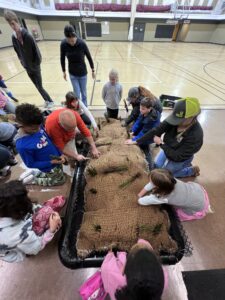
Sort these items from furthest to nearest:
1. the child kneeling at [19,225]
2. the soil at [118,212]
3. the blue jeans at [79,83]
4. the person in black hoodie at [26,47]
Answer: the blue jeans at [79,83] < the person in black hoodie at [26,47] < the soil at [118,212] < the child kneeling at [19,225]

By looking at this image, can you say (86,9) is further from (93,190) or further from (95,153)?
(93,190)

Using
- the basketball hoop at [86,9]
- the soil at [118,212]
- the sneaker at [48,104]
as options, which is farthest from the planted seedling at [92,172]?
the basketball hoop at [86,9]

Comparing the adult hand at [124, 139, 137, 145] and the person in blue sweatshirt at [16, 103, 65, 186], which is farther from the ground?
the person in blue sweatshirt at [16, 103, 65, 186]

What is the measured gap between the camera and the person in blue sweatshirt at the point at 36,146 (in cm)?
118

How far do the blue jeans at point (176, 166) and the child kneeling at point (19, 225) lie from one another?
44.3 inches

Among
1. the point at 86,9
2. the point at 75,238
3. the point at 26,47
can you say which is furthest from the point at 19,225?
the point at 86,9

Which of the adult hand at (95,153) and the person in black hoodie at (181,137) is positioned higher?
the person in black hoodie at (181,137)

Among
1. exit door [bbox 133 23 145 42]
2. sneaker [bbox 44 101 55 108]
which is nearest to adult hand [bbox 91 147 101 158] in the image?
sneaker [bbox 44 101 55 108]

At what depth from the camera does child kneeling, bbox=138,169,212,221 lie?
108 cm

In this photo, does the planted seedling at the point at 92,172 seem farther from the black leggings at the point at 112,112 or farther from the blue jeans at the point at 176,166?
the black leggings at the point at 112,112

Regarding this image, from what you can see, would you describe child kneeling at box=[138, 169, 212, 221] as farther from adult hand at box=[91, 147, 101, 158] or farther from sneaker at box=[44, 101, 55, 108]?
sneaker at box=[44, 101, 55, 108]

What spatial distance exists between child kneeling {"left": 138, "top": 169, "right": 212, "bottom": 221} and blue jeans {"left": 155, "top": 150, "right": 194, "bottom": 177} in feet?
1.30

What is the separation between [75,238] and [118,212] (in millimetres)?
340

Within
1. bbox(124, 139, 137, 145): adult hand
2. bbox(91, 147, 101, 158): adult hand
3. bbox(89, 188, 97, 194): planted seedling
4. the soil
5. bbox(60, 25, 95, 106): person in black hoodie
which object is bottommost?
bbox(124, 139, 137, 145): adult hand
